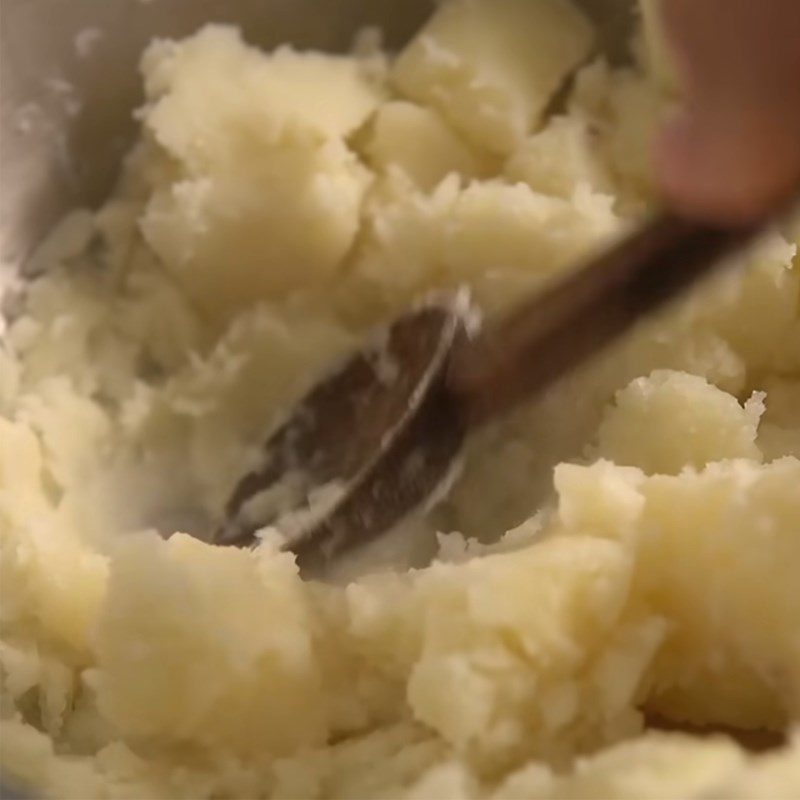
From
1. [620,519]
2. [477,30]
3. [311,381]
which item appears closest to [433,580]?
[620,519]

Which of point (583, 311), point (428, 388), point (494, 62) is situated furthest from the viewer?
point (494, 62)

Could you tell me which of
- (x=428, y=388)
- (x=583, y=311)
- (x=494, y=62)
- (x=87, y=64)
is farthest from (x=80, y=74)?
(x=583, y=311)

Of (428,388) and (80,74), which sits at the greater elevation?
(80,74)

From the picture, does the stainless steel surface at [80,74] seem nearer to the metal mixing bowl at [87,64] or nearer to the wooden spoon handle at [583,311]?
the metal mixing bowl at [87,64]

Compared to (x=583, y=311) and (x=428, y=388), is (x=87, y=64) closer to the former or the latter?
(x=428, y=388)

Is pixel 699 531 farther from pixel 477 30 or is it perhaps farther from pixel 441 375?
pixel 477 30

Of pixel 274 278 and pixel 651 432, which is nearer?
pixel 651 432

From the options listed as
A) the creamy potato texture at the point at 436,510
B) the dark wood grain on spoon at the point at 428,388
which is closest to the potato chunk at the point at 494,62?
the creamy potato texture at the point at 436,510
